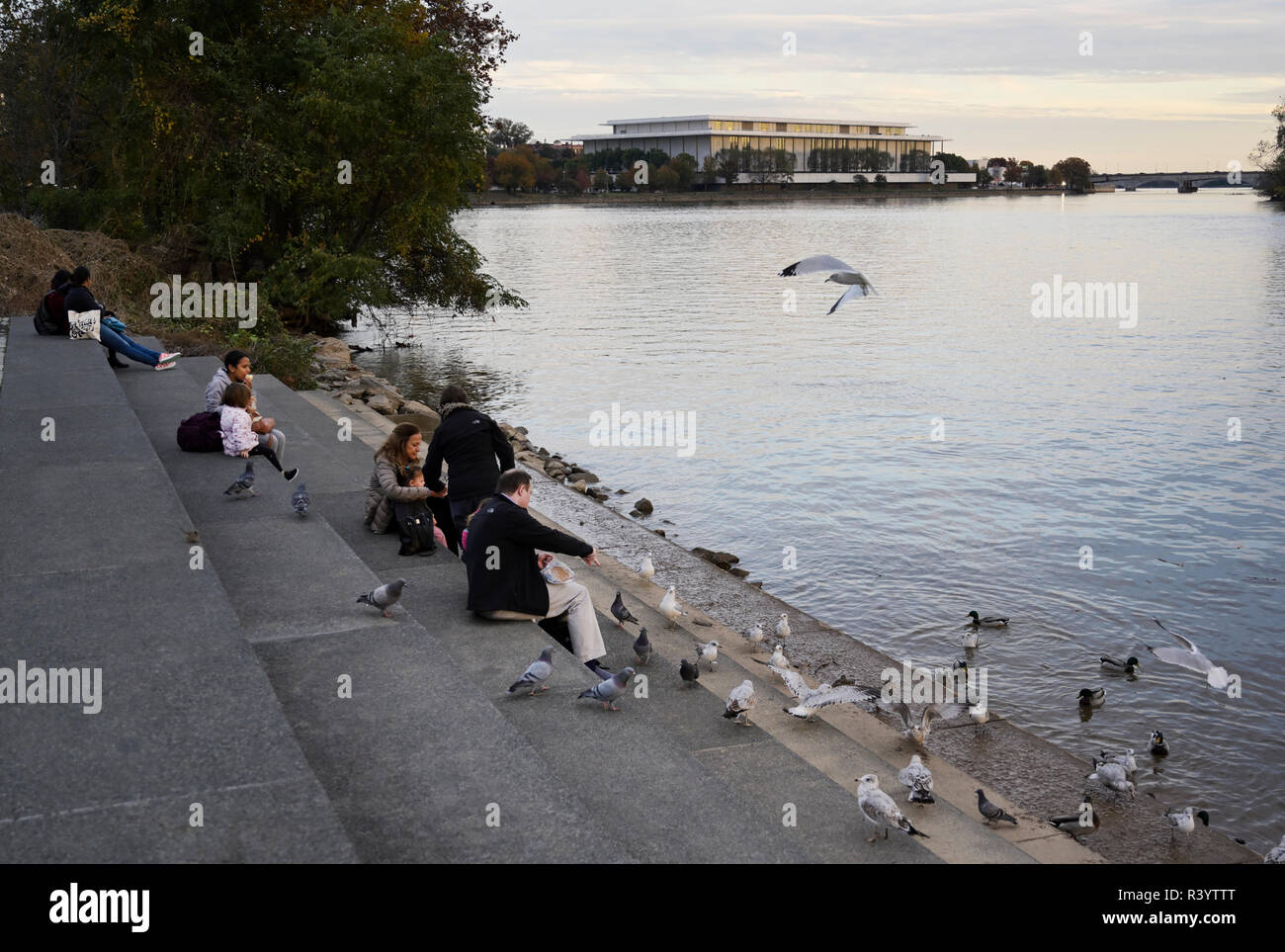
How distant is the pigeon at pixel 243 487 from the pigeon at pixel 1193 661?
8.96 meters

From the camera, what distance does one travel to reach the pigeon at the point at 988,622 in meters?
12.7

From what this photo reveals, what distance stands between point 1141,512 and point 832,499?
4.62 m

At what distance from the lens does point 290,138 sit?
28.8 m

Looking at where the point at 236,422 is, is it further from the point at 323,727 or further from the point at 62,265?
the point at 62,265

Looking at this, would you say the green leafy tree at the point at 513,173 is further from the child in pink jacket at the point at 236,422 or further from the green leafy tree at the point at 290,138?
the child in pink jacket at the point at 236,422

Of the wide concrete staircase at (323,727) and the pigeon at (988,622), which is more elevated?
the wide concrete staircase at (323,727)

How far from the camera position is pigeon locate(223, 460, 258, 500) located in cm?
1050

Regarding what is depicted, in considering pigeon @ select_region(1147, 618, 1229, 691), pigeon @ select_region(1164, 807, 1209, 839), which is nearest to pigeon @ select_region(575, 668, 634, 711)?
pigeon @ select_region(1164, 807, 1209, 839)

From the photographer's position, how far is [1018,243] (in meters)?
82.9

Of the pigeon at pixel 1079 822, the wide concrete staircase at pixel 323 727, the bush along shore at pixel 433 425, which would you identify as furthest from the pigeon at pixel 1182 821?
the bush along shore at pixel 433 425

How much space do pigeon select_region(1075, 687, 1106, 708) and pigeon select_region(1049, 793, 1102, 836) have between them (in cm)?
260

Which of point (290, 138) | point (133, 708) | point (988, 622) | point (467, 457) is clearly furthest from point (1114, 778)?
point (290, 138)

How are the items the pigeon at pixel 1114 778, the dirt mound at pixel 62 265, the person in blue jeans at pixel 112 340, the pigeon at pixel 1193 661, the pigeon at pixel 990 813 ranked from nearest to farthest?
the pigeon at pixel 990 813
the pigeon at pixel 1114 778
the pigeon at pixel 1193 661
the person in blue jeans at pixel 112 340
the dirt mound at pixel 62 265

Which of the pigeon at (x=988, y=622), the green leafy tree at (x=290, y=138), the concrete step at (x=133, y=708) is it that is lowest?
the pigeon at (x=988, y=622)
